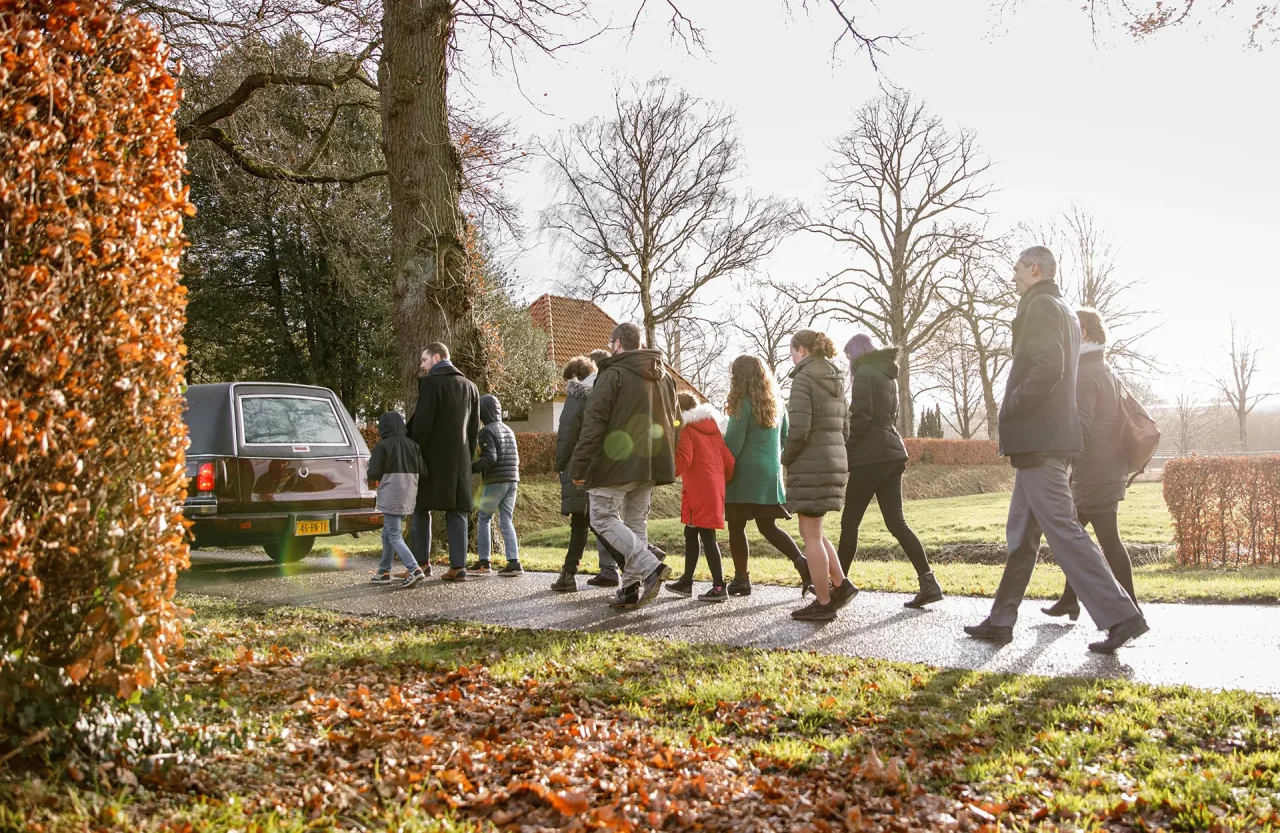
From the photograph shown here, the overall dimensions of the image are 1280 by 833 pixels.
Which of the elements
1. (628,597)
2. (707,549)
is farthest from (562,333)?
(628,597)

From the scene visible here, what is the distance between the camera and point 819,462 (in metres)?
6.71

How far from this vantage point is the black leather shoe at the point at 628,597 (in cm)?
727

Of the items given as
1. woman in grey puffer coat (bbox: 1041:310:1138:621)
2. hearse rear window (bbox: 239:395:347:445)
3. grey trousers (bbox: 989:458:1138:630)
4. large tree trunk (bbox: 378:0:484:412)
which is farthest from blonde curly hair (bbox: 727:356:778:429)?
hearse rear window (bbox: 239:395:347:445)

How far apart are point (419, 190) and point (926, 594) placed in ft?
21.9

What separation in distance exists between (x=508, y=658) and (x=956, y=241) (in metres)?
31.2

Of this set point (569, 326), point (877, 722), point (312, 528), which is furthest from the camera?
point (569, 326)

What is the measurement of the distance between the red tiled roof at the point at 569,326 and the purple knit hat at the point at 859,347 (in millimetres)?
29291

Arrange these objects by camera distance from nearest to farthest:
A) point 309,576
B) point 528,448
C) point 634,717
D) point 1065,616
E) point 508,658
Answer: point 634,717
point 508,658
point 1065,616
point 309,576
point 528,448

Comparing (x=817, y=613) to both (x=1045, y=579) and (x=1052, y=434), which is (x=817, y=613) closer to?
(x=1052, y=434)

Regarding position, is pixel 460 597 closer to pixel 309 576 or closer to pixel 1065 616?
pixel 309 576

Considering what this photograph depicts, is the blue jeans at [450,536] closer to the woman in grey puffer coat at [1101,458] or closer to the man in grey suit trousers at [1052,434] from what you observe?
the man in grey suit trousers at [1052,434]

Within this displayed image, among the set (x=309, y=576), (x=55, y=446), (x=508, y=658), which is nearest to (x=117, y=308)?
(x=55, y=446)

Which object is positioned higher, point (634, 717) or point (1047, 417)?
point (1047, 417)

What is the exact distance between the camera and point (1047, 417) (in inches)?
220
